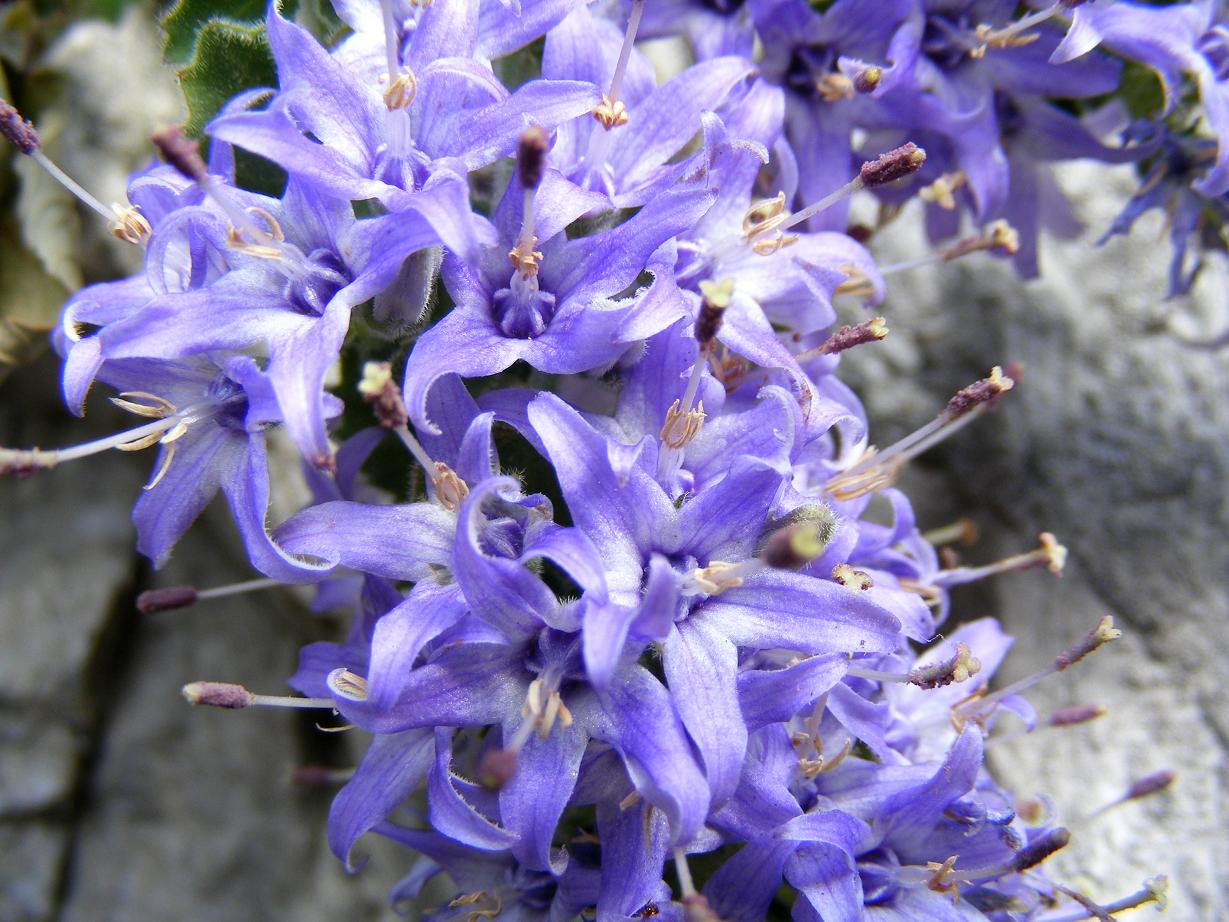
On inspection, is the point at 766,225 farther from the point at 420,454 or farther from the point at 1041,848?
the point at 1041,848

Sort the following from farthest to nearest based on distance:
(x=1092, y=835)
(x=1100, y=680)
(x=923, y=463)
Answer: (x=923, y=463) → (x=1100, y=680) → (x=1092, y=835)

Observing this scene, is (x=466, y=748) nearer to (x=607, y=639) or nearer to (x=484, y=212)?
(x=607, y=639)

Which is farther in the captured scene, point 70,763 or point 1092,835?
point 70,763

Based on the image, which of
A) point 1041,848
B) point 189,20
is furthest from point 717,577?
point 189,20

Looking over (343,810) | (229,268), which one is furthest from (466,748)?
(229,268)

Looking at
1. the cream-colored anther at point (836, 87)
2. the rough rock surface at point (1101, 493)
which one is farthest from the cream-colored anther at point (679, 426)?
the rough rock surface at point (1101, 493)

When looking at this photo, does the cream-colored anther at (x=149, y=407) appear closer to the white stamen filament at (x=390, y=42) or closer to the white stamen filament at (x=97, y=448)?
the white stamen filament at (x=97, y=448)
